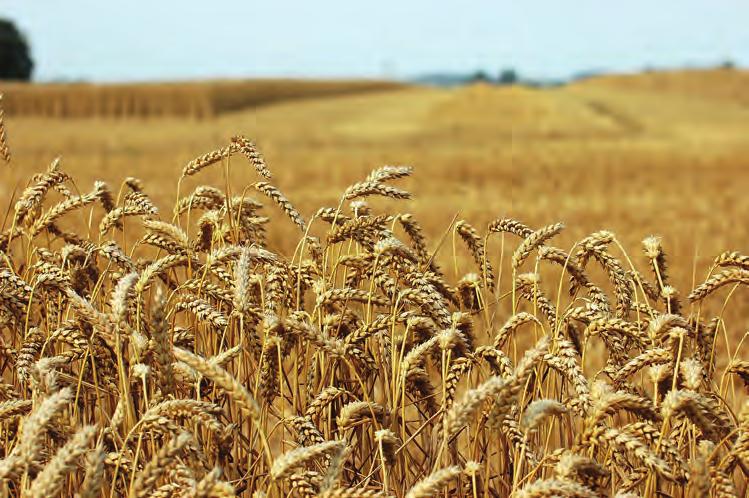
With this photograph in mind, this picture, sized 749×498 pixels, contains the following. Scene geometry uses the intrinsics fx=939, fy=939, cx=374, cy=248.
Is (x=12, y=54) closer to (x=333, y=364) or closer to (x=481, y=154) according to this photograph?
(x=481, y=154)

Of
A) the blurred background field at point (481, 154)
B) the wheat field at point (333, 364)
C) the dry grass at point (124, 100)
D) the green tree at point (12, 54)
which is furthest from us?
the green tree at point (12, 54)

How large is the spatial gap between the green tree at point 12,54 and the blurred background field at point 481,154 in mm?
23350

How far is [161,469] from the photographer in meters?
1.50

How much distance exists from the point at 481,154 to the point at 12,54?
53.9m

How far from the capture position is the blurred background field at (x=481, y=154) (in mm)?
12617

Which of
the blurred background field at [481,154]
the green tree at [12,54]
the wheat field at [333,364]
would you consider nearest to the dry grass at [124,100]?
the blurred background field at [481,154]

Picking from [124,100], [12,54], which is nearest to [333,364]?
[124,100]

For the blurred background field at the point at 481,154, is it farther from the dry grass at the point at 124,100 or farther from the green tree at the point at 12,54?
the green tree at the point at 12,54

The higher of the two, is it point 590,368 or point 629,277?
point 629,277

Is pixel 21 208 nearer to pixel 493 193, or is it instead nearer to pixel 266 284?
pixel 266 284

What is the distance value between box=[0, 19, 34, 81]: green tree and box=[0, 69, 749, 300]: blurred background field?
76.6ft

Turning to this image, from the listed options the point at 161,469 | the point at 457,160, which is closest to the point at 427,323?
the point at 161,469

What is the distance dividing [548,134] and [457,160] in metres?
10.8

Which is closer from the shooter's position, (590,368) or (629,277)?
(629,277)
